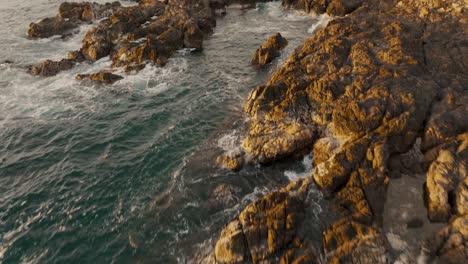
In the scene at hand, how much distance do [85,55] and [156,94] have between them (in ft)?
60.5

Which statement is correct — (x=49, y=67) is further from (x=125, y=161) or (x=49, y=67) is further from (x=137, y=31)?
(x=125, y=161)

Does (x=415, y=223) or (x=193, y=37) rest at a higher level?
(x=193, y=37)

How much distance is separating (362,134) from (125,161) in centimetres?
2092

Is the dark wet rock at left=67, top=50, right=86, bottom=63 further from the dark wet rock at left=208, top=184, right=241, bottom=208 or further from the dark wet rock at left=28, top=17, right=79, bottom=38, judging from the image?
the dark wet rock at left=208, top=184, right=241, bottom=208

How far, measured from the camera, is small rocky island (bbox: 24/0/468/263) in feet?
65.9

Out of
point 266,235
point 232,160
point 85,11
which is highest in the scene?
point 85,11

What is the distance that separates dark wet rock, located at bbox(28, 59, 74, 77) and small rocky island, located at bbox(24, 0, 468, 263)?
0.30m

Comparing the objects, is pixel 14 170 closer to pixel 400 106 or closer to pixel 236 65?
pixel 236 65

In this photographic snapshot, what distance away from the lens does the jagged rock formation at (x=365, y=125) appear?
66.4 ft

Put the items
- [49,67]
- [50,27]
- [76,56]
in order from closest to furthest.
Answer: [49,67] < [76,56] < [50,27]

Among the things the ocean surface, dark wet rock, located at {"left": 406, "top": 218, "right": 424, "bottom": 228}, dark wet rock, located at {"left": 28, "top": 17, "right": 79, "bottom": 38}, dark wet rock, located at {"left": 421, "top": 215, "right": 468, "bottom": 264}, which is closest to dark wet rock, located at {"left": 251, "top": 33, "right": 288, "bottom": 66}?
the ocean surface

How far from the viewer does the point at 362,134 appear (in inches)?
1035

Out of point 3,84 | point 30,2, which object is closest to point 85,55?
point 3,84

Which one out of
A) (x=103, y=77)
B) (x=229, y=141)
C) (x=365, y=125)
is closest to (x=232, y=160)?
(x=229, y=141)
